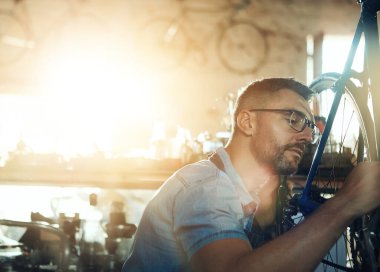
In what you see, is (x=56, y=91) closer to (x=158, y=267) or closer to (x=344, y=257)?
(x=344, y=257)

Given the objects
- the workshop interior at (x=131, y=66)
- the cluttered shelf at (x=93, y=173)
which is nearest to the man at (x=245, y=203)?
the cluttered shelf at (x=93, y=173)

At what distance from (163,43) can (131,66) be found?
1.93 ft

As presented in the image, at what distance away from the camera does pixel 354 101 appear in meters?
1.71

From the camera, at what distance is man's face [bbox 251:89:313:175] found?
1517 mm

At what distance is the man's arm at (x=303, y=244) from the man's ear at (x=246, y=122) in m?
0.50

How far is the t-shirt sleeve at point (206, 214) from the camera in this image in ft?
3.66

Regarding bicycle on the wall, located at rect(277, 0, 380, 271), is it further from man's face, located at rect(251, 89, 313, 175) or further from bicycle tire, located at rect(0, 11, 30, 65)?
bicycle tire, located at rect(0, 11, 30, 65)

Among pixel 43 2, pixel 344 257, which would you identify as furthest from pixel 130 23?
pixel 344 257

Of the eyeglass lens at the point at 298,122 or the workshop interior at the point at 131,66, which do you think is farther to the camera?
the workshop interior at the point at 131,66

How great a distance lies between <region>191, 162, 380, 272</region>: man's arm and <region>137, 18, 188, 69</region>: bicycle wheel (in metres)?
4.58

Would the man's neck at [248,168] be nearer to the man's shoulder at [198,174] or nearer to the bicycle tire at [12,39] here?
the man's shoulder at [198,174]

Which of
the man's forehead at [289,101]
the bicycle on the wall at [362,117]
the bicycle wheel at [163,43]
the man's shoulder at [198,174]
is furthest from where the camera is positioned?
the bicycle wheel at [163,43]

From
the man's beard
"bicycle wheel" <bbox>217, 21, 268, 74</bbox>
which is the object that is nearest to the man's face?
the man's beard

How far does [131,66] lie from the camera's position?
5.46 m
